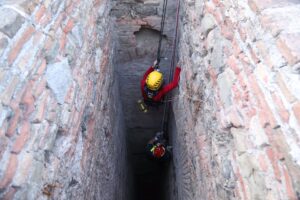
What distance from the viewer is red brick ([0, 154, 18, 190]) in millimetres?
1692

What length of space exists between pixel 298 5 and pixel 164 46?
2.86 m

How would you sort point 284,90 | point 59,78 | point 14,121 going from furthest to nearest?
point 59,78
point 14,121
point 284,90

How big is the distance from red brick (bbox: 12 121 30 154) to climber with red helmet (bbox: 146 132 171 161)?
3.18 meters

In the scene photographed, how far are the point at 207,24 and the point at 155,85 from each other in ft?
5.67

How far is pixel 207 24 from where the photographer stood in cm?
284

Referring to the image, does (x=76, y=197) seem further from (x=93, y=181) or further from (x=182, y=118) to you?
(x=182, y=118)

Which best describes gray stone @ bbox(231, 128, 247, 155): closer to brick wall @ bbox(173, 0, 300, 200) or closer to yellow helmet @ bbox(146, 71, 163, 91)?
brick wall @ bbox(173, 0, 300, 200)

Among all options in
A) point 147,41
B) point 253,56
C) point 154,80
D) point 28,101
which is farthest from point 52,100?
point 147,41

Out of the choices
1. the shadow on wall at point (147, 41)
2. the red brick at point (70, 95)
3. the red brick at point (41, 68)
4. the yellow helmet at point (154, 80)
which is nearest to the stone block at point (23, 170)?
the red brick at point (41, 68)

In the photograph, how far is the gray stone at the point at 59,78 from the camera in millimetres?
2232

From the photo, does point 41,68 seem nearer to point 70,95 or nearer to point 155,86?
point 70,95

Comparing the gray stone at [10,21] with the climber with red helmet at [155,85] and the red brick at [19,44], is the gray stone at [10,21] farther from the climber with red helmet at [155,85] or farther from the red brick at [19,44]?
the climber with red helmet at [155,85]

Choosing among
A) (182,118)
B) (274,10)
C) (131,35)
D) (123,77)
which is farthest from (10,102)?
(123,77)

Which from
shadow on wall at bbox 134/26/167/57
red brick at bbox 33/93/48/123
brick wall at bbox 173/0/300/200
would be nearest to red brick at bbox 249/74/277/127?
brick wall at bbox 173/0/300/200
